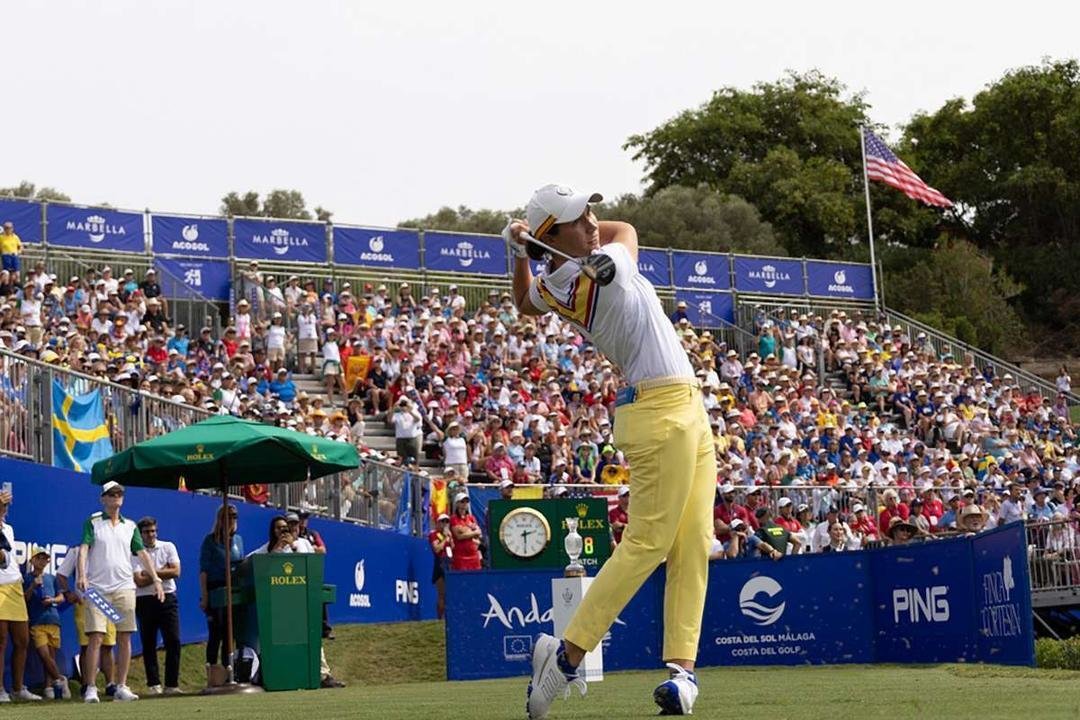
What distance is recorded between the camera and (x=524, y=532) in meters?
22.5

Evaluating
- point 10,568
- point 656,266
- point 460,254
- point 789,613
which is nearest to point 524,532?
point 789,613

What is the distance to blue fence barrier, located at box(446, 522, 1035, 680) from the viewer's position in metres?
19.1

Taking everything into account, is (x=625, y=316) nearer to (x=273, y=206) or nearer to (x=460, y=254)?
(x=460, y=254)

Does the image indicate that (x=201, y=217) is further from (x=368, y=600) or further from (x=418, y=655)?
(x=418, y=655)

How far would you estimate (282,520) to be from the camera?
18562 mm

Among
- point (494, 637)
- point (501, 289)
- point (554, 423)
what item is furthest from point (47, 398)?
point (501, 289)

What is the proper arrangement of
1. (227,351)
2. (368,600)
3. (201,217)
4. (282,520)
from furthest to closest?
(201,217) → (227,351) → (368,600) → (282,520)

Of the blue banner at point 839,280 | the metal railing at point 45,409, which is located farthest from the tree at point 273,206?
the metal railing at point 45,409

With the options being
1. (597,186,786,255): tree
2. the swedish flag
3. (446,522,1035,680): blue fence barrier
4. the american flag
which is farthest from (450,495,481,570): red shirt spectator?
(597,186,786,255): tree

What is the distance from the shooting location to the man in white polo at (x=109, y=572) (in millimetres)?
16094

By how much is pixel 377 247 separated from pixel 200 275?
6.29 meters

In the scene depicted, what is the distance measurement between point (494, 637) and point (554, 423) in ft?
37.6

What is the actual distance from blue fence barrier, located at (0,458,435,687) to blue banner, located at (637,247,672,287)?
19043mm

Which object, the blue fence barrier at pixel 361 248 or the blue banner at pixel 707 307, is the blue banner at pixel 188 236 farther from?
the blue banner at pixel 707 307
